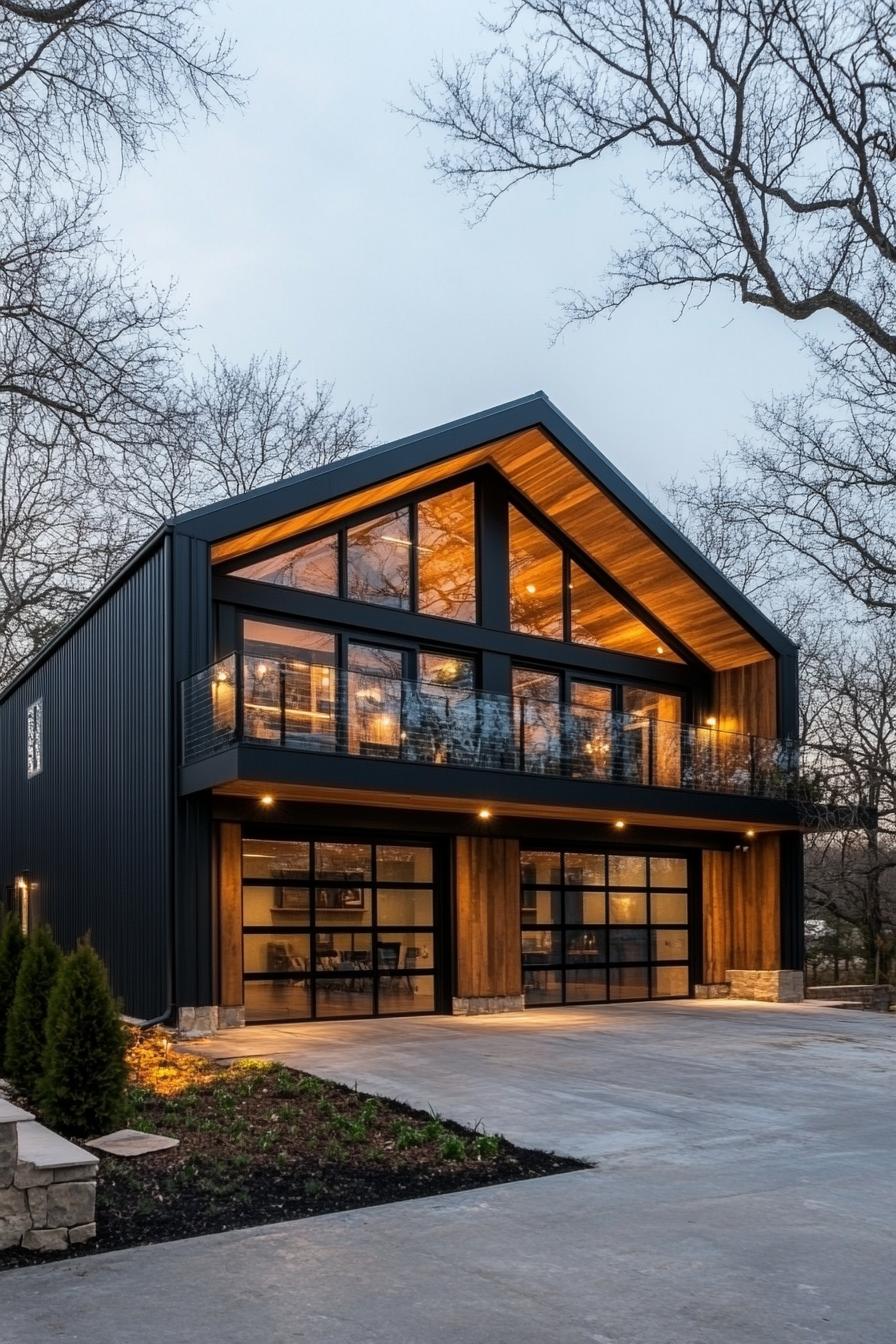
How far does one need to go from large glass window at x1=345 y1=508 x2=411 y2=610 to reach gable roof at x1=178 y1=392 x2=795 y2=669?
0.43 m

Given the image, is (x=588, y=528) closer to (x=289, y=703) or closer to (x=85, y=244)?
(x=289, y=703)

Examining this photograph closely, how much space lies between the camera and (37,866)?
18844 mm

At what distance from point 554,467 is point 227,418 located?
13.3 m

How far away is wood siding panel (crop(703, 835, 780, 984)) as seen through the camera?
18.6 meters

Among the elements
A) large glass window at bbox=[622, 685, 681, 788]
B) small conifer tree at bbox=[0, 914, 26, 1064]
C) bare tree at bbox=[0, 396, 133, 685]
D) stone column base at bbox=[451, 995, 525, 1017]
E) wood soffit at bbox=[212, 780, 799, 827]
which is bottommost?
stone column base at bbox=[451, 995, 525, 1017]

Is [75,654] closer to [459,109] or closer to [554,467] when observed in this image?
[554,467]

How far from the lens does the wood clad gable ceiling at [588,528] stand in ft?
49.2

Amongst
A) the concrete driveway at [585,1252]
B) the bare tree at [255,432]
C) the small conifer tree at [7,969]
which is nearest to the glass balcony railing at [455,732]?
the small conifer tree at [7,969]

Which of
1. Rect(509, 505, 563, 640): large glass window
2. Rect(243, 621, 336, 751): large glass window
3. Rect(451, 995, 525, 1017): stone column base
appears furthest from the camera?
Rect(509, 505, 563, 640): large glass window

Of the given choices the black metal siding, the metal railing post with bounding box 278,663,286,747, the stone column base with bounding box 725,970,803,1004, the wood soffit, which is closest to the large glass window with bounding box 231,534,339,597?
the black metal siding

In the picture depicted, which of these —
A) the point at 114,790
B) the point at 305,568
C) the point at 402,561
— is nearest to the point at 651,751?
the point at 402,561

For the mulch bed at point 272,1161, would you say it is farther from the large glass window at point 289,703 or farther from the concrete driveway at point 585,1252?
the large glass window at point 289,703

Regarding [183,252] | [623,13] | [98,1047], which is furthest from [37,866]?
[183,252]

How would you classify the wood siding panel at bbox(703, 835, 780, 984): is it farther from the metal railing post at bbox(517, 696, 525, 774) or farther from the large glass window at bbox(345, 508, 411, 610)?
the large glass window at bbox(345, 508, 411, 610)
